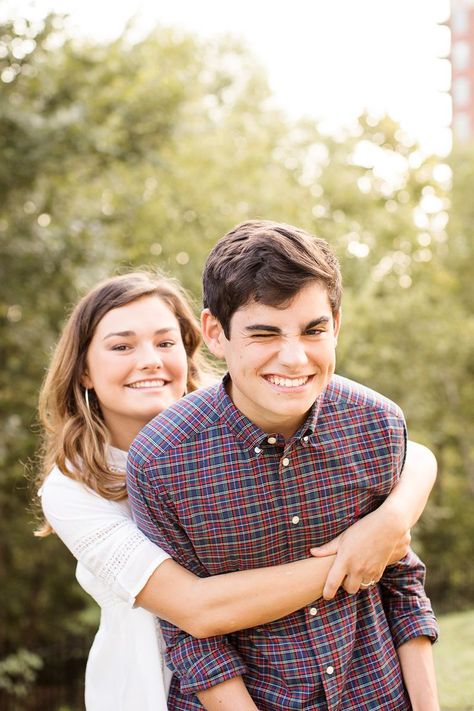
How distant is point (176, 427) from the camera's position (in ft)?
7.86

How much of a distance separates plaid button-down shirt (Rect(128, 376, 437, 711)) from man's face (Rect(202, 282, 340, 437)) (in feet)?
0.46

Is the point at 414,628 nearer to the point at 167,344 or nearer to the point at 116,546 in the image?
the point at 116,546

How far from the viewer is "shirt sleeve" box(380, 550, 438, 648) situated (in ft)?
8.27

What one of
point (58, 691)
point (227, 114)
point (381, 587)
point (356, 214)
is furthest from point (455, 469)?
point (381, 587)

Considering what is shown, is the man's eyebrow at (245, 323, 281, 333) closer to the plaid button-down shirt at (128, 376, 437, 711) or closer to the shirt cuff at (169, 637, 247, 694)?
the plaid button-down shirt at (128, 376, 437, 711)

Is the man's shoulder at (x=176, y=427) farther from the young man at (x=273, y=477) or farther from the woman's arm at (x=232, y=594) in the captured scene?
the woman's arm at (x=232, y=594)

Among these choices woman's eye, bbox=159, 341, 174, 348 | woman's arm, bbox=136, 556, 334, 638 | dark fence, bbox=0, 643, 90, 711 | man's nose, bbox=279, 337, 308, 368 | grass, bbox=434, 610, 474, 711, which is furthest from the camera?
dark fence, bbox=0, 643, 90, 711

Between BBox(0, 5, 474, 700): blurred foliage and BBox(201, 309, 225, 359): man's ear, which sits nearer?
BBox(201, 309, 225, 359): man's ear

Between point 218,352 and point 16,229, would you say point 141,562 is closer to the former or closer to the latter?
point 218,352

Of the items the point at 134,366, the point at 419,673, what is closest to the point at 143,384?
the point at 134,366

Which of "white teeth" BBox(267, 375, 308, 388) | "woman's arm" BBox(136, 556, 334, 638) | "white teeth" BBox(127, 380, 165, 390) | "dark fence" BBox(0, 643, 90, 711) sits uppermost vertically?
"white teeth" BBox(267, 375, 308, 388)

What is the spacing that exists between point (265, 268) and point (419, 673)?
131cm

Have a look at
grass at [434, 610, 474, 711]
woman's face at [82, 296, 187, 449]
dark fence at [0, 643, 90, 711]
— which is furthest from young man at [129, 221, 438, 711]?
dark fence at [0, 643, 90, 711]

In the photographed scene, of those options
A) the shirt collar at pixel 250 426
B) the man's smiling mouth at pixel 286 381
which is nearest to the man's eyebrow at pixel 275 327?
the man's smiling mouth at pixel 286 381
